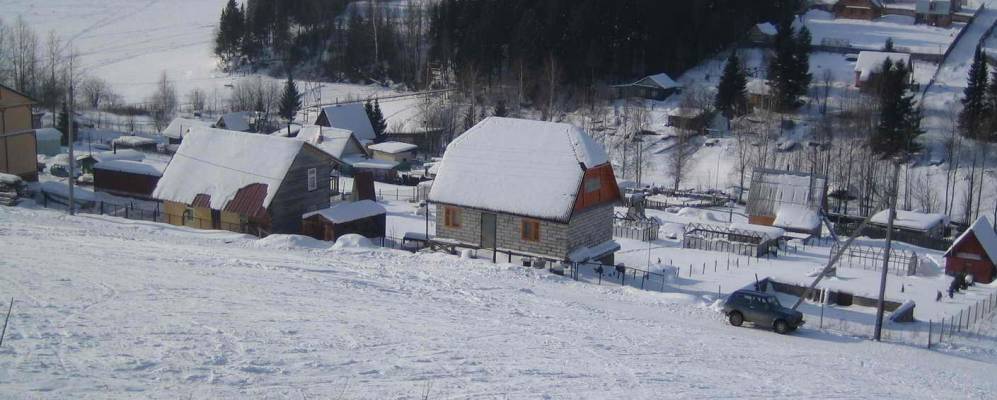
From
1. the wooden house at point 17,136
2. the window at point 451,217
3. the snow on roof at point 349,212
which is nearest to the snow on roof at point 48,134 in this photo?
the wooden house at point 17,136

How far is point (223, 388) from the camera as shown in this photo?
527 inches

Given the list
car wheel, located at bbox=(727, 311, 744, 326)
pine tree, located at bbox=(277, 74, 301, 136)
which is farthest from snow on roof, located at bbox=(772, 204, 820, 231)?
pine tree, located at bbox=(277, 74, 301, 136)

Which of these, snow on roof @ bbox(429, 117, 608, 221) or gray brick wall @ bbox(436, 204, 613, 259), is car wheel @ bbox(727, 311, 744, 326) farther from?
gray brick wall @ bbox(436, 204, 613, 259)

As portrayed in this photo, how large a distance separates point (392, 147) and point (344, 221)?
86.9 feet

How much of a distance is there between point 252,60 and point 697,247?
2250 inches

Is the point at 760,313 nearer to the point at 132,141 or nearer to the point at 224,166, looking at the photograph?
the point at 224,166

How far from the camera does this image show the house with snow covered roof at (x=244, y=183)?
3244 centimetres

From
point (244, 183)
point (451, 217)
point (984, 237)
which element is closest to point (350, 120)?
point (244, 183)

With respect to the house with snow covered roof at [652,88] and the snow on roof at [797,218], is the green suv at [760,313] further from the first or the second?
the house with snow covered roof at [652,88]

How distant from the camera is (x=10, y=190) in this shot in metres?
35.7

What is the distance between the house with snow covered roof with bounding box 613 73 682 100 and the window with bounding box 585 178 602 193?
3527cm

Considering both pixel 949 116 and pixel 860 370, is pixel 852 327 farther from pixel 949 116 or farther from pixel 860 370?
pixel 949 116

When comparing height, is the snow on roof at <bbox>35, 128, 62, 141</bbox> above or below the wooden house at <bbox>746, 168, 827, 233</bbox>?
above

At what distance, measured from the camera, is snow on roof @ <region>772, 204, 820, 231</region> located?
41562mm
